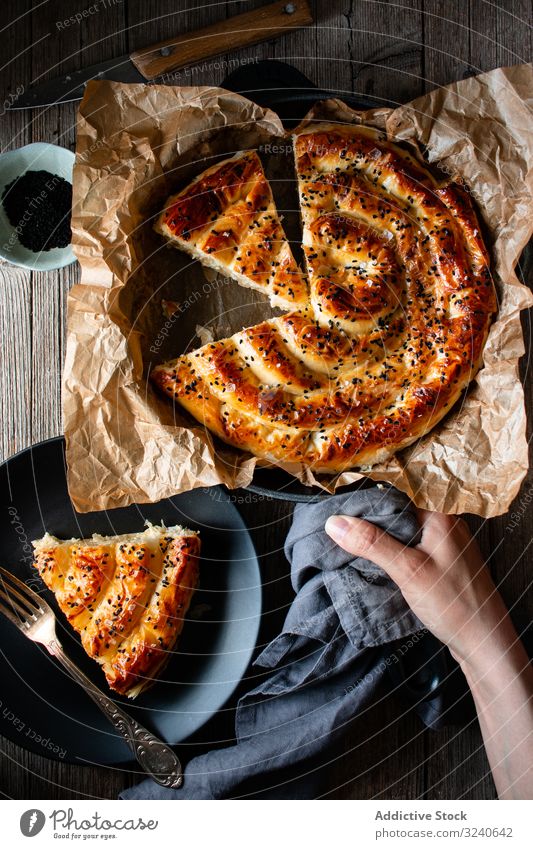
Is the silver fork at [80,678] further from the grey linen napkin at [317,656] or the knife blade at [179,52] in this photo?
the knife blade at [179,52]

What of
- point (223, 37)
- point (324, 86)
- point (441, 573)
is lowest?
point (441, 573)

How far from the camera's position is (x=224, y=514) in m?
3.03

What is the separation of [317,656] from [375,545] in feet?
1.73

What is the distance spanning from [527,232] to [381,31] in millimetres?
1131

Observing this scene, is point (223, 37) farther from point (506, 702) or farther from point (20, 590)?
point (506, 702)

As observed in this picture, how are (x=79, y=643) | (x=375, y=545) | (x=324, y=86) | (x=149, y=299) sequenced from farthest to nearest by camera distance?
(x=324, y=86)
(x=79, y=643)
(x=149, y=299)
(x=375, y=545)

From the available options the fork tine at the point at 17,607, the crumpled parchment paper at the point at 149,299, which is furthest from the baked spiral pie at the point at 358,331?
the fork tine at the point at 17,607

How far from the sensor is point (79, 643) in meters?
3.06

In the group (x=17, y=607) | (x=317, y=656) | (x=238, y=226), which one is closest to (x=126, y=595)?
(x=17, y=607)

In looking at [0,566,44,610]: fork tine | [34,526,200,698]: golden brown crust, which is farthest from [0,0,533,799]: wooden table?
[0,566,44,610]: fork tine

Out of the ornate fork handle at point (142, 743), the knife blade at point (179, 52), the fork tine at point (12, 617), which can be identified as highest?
the knife blade at point (179, 52)

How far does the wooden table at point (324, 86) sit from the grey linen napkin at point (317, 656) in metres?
0.22

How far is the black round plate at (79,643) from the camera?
2975 millimetres
